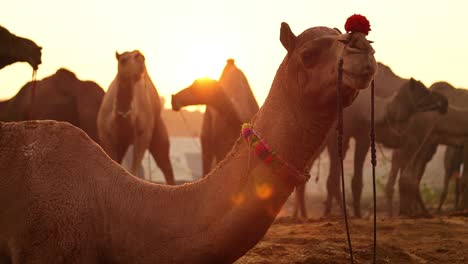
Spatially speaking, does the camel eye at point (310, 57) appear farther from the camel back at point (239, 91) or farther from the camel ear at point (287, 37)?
the camel back at point (239, 91)

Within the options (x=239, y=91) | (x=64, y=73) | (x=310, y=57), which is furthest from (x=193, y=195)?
(x=64, y=73)

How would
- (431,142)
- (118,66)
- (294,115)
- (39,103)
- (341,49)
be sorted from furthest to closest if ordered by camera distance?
(431,142) < (39,103) < (118,66) < (294,115) < (341,49)

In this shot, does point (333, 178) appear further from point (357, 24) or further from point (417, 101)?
point (357, 24)

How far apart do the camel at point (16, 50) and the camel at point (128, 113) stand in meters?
1.97

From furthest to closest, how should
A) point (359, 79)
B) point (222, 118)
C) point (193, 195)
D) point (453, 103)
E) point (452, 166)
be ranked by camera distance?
point (452, 166)
point (453, 103)
point (222, 118)
point (193, 195)
point (359, 79)

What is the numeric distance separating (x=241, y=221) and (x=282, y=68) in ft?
2.37

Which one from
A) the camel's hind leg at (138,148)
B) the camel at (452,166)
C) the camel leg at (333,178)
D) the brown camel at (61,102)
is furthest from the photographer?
the camel at (452,166)

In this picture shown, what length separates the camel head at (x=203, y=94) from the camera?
10.0m

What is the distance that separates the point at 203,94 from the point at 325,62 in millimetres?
7382

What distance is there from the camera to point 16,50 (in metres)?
7.45

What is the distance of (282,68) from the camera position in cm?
288

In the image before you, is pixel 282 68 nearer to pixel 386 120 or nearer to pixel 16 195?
pixel 16 195

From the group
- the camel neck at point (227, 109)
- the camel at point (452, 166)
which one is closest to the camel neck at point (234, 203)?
the camel neck at point (227, 109)

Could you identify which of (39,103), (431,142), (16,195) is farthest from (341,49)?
(431,142)
